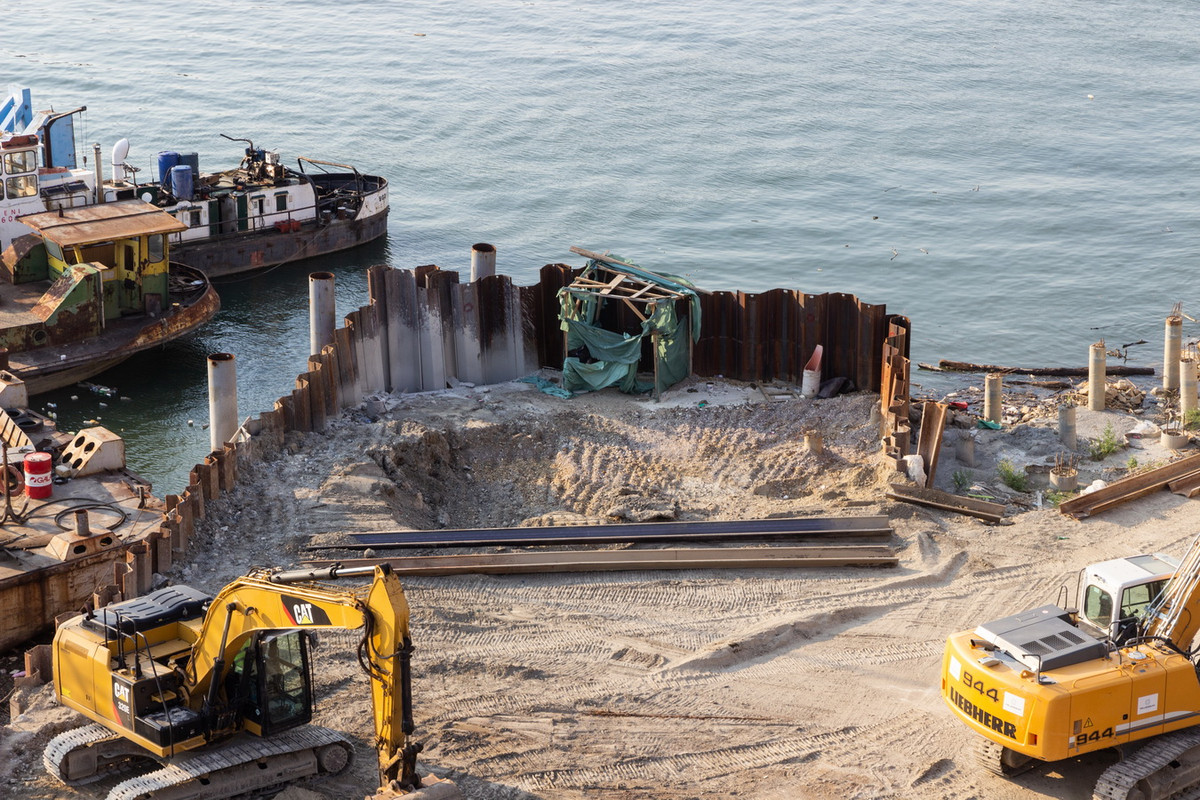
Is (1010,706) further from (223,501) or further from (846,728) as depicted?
(223,501)

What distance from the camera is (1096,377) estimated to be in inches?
1016

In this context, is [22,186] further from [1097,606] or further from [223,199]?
[1097,606]

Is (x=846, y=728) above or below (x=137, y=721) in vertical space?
below

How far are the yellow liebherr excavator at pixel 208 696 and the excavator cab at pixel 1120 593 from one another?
683 centimetres

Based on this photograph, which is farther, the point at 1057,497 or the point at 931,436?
the point at 931,436

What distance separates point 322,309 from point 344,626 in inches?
562

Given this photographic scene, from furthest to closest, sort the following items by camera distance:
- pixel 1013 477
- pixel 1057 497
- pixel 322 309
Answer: pixel 322 309, pixel 1013 477, pixel 1057 497

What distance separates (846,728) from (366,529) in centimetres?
764

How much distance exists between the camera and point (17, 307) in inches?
1204

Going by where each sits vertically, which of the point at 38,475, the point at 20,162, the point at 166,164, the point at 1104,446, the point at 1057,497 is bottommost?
the point at 1057,497

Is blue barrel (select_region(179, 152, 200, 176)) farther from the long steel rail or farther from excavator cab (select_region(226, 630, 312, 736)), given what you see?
excavator cab (select_region(226, 630, 312, 736))

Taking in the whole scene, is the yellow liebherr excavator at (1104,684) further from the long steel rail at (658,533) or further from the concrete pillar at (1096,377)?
the concrete pillar at (1096,377)

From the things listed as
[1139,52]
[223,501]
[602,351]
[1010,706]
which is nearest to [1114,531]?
[1010,706]

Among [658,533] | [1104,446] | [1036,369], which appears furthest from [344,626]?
[1036,369]
